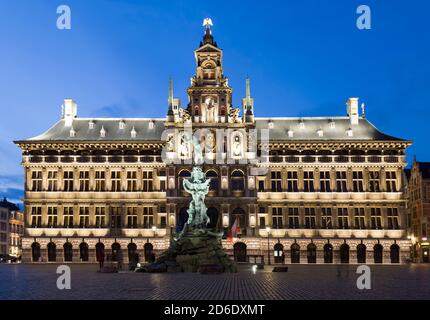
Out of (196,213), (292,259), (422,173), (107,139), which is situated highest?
(107,139)

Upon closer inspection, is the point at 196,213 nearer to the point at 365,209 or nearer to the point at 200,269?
the point at 200,269

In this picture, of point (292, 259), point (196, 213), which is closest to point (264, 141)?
point (292, 259)

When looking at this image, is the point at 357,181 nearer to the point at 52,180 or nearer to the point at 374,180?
the point at 374,180

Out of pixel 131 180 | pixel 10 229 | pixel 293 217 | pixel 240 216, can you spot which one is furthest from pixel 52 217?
pixel 10 229

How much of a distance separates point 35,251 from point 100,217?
10.4 metres

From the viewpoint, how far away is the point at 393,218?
84.2 m

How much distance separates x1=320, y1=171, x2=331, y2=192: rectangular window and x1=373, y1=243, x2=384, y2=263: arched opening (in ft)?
34.3

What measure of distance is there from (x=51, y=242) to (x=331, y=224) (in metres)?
39.7

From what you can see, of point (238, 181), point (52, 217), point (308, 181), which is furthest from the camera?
point (52, 217)

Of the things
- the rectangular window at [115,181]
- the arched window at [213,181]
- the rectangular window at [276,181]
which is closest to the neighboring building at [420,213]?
the rectangular window at [276,181]

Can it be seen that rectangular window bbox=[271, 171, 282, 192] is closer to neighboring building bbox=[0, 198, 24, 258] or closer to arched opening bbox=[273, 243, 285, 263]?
arched opening bbox=[273, 243, 285, 263]

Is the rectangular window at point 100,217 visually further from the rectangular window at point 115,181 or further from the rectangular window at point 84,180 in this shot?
the rectangular window at point 84,180
